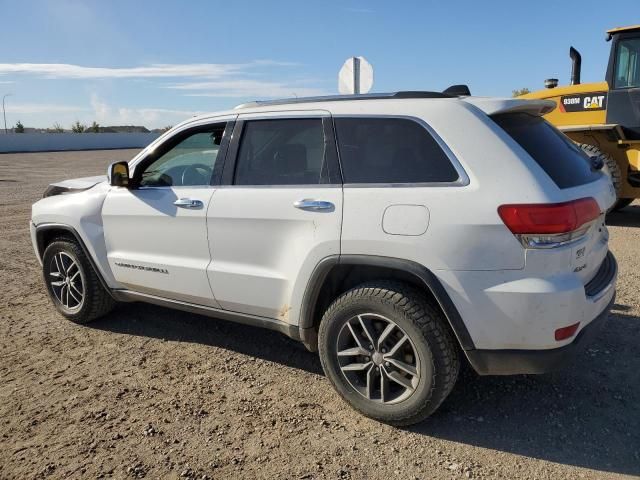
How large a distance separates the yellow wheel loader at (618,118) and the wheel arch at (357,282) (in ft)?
19.9

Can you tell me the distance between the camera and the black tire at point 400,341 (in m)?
2.79

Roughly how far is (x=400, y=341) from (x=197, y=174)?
186 centimetres

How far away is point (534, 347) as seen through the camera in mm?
2637

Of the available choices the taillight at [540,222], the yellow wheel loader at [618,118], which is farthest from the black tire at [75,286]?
the yellow wheel loader at [618,118]

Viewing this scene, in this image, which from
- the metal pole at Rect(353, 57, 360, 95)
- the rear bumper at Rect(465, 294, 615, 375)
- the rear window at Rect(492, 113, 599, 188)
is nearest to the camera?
the rear bumper at Rect(465, 294, 615, 375)

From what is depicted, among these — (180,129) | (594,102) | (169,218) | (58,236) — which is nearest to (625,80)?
(594,102)

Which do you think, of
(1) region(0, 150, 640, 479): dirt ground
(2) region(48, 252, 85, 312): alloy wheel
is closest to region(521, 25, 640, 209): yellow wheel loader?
(1) region(0, 150, 640, 479): dirt ground

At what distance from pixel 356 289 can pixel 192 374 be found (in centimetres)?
145

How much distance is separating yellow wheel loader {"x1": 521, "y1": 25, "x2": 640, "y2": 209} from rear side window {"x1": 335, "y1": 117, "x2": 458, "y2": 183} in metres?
5.90

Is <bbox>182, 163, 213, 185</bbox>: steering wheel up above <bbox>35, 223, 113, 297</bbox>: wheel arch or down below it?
above

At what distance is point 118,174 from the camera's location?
3.90 m

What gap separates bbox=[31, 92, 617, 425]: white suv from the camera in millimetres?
2588

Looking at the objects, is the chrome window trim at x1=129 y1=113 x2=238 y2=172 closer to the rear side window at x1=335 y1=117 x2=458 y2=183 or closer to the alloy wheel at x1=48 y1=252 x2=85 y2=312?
the rear side window at x1=335 y1=117 x2=458 y2=183

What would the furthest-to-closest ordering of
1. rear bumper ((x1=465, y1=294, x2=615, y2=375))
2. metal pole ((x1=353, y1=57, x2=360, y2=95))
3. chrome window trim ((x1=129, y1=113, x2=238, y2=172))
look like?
metal pole ((x1=353, y1=57, x2=360, y2=95)), chrome window trim ((x1=129, y1=113, x2=238, y2=172)), rear bumper ((x1=465, y1=294, x2=615, y2=375))
